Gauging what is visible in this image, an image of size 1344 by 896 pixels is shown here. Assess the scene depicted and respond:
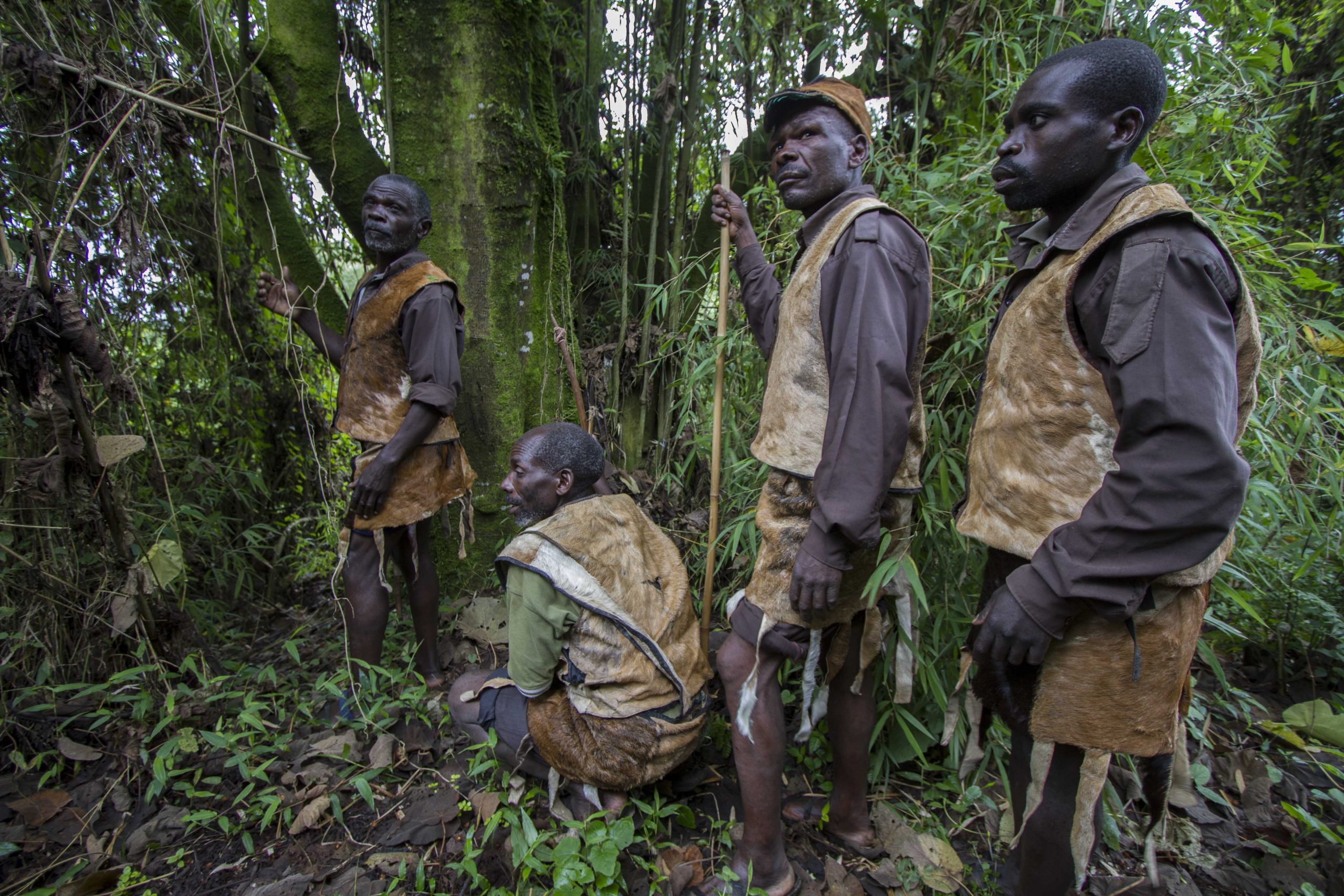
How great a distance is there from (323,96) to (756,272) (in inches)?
97.0

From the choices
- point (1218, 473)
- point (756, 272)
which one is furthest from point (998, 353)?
point (756, 272)

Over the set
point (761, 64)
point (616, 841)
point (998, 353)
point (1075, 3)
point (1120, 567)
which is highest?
point (761, 64)

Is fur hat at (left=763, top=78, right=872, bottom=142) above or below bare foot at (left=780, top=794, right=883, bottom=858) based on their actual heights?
above

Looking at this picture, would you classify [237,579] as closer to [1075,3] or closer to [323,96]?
[323,96]

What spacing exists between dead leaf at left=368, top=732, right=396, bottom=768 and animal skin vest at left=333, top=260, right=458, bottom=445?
116 centimetres

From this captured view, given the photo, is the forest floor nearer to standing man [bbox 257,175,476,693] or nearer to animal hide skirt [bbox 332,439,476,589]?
standing man [bbox 257,175,476,693]

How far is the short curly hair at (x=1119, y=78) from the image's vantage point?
4.18 feet

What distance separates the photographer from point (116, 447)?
2.37 meters

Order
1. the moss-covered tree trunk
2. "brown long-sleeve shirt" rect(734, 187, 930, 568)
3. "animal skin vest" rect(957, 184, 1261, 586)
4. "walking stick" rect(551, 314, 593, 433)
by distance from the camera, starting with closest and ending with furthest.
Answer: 1. "animal skin vest" rect(957, 184, 1261, 586)
2. "brown long-sleeve shirt" rect(734, 187, 930, 568)
3. the moss-covered tree trunk
4. "walking stick" rect(551, 314, 593, 433)

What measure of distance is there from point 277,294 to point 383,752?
203 centimetres

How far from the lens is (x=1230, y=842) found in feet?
Answer: 6.92

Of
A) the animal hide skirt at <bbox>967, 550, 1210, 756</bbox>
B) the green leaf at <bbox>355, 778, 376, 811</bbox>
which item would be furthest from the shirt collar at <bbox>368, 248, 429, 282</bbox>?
the animal hide skirt at <bbox>967, 550, 1210, 756</bbox>

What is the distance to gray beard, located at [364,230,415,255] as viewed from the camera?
103 inches

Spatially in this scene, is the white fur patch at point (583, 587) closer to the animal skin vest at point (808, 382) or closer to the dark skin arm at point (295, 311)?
the animal skin vest at point (808, 382)
